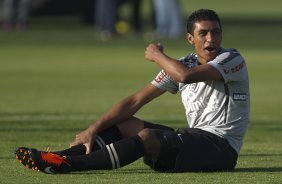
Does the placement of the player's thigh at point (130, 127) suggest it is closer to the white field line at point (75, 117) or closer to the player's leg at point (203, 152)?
the player's leg at point (203, 152)

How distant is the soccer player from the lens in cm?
822

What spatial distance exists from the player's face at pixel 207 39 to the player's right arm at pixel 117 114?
1.84ft

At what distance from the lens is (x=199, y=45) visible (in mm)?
8555

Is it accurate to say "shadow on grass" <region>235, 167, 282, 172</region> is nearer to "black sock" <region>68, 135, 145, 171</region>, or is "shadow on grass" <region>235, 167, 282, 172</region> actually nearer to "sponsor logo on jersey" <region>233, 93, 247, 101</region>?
"sponsor logo on jersey" <region>233, 93, 247, 101</region>

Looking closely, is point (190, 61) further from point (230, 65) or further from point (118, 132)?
point (118, 132)

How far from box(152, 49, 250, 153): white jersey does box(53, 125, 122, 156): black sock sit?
0.63 meters

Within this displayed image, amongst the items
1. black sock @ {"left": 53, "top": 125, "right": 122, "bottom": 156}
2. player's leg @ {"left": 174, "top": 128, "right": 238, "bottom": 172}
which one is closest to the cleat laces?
black sock @ {"left": 53, "top": 125, "right": 122, "bottom": 156}

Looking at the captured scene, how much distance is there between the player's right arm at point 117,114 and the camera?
8648mm

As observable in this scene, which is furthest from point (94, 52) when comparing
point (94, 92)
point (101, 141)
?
point (101, 141)

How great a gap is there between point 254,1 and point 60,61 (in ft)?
107

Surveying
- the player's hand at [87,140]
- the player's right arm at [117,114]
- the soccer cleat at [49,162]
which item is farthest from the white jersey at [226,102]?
the soccer cleat at [49,162]

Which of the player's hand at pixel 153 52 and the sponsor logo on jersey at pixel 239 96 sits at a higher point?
the player's hand at pixel 153 52

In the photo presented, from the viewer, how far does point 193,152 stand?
8375mm

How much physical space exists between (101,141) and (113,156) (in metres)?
0.53
